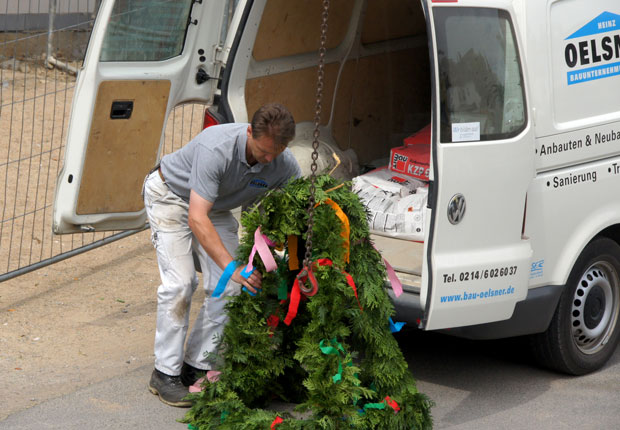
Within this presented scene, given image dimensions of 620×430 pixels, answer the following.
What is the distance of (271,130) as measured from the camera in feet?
15.4

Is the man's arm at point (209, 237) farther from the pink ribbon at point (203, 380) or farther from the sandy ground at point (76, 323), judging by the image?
the sandy ground at point (76, 323)

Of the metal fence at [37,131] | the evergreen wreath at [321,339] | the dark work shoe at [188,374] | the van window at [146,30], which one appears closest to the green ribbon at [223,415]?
the evergreen wreath at [321,339]

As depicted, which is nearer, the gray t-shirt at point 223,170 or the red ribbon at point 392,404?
the red ribbon at point 392,404

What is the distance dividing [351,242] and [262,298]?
0.52 m

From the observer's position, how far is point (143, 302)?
22.4ft

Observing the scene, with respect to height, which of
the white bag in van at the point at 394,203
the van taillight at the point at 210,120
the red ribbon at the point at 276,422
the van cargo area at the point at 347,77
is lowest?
the red ribbon at the point at 276,422

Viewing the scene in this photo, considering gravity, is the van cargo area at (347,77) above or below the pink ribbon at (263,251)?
above

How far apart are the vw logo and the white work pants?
1.16 metres

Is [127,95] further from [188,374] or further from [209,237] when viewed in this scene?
[188,374]

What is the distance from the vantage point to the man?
190 inches

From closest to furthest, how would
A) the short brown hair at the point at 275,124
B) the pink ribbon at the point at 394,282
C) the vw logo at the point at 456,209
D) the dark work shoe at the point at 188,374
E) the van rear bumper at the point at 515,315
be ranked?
1. the short brown hair at the point at 275,124
2. the vw logo at the point at 456,209
3. the pink ribbon at the point at 394,282
4. the van rear bumper at the point at 515,315
5. the dark work shoe at the point at 188,374

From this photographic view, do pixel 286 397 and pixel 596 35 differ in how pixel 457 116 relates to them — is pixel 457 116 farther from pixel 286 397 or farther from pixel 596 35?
pixel 286 397

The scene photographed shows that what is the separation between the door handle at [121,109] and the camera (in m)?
5.95

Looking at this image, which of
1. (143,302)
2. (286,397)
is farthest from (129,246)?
(286,397)
